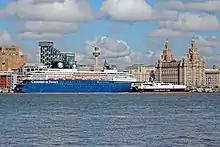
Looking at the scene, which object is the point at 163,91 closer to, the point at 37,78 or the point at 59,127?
the point at 37,78

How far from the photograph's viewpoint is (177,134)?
40.9 m

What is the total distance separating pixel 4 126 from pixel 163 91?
481 feet

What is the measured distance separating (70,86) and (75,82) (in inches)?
74.6

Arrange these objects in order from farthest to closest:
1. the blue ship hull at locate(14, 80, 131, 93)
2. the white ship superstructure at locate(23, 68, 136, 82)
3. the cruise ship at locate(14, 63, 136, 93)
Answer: the white ship superstructure at locate(23, 68, 136, 82)
the cruise ship at locate(14, 63, 136, 93)
the blue ship hull at locate(14, 80, 131, 93)

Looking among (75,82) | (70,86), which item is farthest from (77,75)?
(70,86)

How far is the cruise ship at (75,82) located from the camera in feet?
582

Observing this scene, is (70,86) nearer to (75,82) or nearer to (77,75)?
(75,82)

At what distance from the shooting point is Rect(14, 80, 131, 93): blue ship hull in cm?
17712

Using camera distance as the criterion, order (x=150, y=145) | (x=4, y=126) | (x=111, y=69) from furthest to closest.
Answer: (x=111, y=69), (x=4, y=126), (x=150, y=145)

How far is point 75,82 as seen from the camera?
6993 inches

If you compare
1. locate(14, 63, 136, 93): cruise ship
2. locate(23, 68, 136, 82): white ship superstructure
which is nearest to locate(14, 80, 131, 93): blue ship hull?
locate(14, 63, 136, 93): cruise ship

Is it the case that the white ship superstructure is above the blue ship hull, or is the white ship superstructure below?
above

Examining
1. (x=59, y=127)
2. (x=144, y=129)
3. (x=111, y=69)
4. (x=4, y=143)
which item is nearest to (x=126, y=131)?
(x=144, y=129)

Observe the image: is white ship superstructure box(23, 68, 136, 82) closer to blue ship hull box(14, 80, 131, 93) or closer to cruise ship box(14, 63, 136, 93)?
cruise ship box(14, 63, 136, 93)
